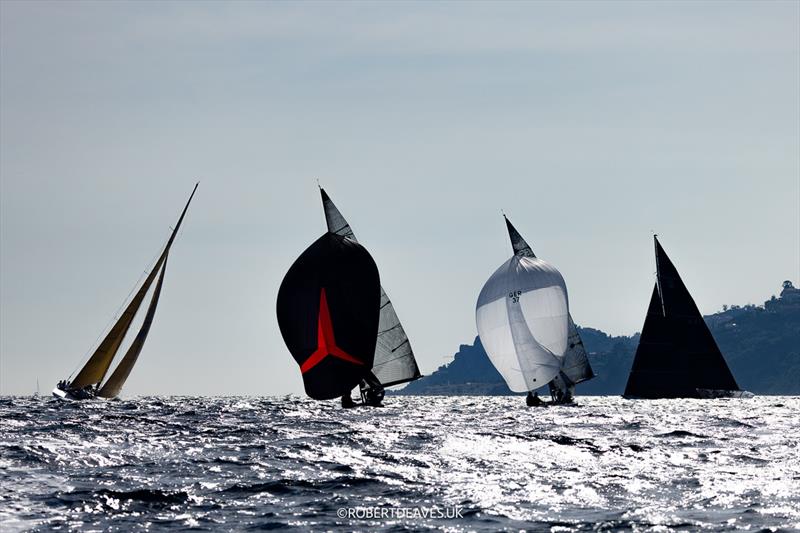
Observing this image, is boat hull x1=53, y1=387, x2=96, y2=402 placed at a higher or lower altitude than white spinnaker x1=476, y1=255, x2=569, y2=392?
lower

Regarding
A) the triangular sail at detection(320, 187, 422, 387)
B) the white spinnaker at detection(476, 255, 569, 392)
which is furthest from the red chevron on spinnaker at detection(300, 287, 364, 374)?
the white spinnaker at detection(476, 255, 569, 392)

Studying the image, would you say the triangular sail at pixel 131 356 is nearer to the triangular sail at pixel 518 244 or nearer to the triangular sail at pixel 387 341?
the triangular sail at pixel 387 341

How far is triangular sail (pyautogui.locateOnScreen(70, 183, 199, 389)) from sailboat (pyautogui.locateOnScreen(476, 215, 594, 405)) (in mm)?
22554

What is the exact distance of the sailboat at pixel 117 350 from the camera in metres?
72.6

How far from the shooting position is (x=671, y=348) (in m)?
88.9

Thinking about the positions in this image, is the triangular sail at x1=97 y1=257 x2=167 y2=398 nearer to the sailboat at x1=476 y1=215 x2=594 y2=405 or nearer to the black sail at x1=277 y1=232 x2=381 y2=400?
the black sail at x1=277 y1=232 x2=381 y2=400

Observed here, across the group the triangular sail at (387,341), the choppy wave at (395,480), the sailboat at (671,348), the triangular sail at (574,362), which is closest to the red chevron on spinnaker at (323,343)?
the triangular sail at (387,341)

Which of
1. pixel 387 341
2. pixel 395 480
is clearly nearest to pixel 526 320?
pixel 387 341

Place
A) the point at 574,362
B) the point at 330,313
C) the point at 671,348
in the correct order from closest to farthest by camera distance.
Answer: the point at 330,313
the point at 574,362
the point at 671,348

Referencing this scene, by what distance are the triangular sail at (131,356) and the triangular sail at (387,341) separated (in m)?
11.9

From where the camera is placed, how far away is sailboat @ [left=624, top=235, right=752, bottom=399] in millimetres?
88562

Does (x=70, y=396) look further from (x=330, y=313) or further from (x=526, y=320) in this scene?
(x=526, y=320)

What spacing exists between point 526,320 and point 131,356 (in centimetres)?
2643

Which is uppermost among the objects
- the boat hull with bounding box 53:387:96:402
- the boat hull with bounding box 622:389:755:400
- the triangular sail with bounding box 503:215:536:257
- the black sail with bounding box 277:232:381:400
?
the triangular sail with bounding box 503:215:536:257
